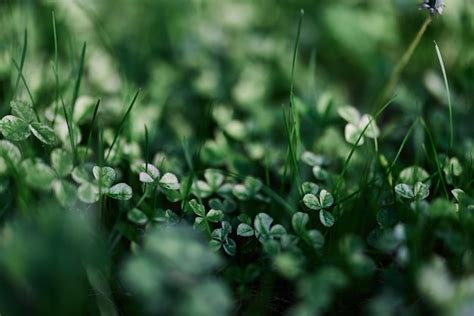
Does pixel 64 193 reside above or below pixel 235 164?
above

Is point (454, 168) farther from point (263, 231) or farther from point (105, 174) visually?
point (105, 174)

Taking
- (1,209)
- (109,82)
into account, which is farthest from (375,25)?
(1,209)

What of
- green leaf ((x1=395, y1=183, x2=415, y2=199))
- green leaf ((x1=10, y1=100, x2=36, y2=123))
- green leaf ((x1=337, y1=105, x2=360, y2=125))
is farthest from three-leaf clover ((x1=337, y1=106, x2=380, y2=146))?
green leaf ((x1=10, y1=100, x2=36, y2=123))

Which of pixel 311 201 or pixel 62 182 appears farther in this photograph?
pixel 311 201

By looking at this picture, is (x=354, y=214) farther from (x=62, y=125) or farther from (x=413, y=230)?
(x=62, y=125)

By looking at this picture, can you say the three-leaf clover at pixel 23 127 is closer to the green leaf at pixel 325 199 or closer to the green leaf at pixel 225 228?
the green leaf at pixel 225 228

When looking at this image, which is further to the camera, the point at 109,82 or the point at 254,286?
the point at 109,82

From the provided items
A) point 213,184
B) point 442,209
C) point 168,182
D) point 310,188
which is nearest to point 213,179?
point 213,184
